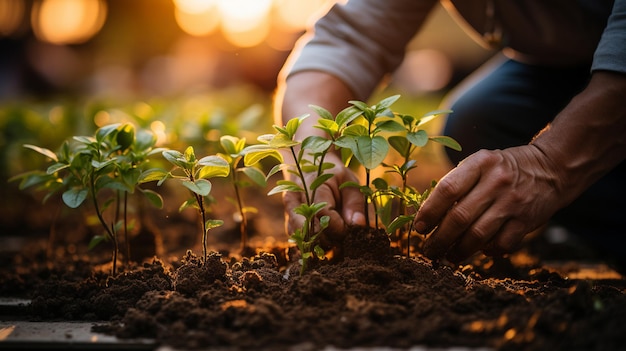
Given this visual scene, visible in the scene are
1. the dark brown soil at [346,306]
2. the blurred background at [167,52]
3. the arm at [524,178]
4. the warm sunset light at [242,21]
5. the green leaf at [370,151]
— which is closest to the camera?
the dark brown soil at [346,306]

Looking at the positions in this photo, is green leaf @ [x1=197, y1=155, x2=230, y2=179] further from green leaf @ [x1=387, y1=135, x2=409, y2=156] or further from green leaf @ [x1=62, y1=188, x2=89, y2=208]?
green leaf @ [x1=387, y1=135, x2=409, y2=156]

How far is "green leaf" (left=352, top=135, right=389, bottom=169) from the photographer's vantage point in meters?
1.53

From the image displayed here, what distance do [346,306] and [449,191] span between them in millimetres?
422

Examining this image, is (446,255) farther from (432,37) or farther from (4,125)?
(432,37)

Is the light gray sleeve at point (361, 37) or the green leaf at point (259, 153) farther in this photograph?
the light gray sleeve at point (361, 37)

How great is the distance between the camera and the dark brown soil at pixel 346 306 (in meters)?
1.34

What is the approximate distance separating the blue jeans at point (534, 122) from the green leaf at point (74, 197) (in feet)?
5.60

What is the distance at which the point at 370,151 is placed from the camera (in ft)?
5.13

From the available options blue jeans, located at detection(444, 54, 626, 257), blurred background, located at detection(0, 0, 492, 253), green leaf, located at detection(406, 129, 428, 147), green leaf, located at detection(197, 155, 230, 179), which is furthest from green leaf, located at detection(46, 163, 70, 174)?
blurred background, located at detection(0, 0, 492, 253)

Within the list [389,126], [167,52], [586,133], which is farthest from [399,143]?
[167,52]

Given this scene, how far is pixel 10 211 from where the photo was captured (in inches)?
151

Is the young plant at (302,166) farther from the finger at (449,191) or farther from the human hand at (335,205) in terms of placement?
the finger at (449,191)

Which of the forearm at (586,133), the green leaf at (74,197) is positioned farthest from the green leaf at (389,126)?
the green leaf at (74,197)

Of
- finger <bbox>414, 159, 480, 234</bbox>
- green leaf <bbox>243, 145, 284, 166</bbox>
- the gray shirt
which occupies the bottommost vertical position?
finger <bbox>414, 159, 480, 234</bbox>
